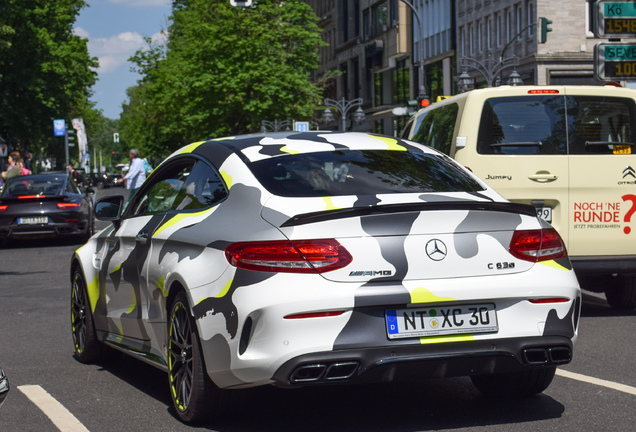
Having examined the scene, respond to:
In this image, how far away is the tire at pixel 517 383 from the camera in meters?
6.19

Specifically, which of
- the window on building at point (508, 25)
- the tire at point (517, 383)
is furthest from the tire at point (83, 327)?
the window on building at point (508, 25)

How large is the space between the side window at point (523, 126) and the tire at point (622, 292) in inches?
65.0

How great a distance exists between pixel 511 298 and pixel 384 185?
86 cm

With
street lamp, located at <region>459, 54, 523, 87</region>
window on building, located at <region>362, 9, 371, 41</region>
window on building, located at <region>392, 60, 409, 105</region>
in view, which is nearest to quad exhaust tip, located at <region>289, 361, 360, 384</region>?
street lamp, located at <region>459, 54, 523, 87</region>

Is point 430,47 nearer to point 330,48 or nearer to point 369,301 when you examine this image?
point 330,48

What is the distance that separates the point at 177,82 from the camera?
5772 centimetres

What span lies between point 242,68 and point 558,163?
1870 inches

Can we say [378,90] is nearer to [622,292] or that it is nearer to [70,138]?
[70,138]

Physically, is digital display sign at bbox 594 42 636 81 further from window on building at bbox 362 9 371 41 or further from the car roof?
window on building at bbox 362 9 371 41

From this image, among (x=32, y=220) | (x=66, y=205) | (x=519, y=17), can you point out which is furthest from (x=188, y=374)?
(x=519, y=17)

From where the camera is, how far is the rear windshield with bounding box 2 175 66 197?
21.8 meters

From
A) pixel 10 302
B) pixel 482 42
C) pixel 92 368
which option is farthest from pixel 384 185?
pixel 482 42

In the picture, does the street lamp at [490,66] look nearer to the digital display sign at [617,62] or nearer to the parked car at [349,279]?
the digital display sign at [617,62]

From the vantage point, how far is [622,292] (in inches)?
429
